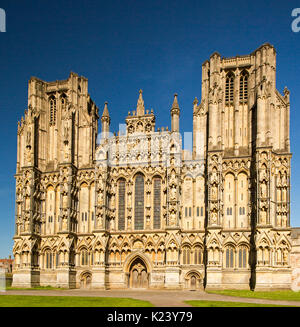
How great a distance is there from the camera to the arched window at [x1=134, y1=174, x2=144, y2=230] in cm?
5975

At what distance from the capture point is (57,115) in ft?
220

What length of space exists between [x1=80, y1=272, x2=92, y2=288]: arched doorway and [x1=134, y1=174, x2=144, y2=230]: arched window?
30.0 ft

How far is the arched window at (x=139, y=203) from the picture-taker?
59.8m

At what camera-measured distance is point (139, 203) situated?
198ft

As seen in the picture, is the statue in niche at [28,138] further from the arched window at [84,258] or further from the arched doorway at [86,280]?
the arched doorway at [86,280]

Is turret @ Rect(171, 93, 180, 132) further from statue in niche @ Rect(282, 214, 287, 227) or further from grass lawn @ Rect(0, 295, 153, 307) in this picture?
grass lawn @ Rect(0, 295, 153, 307)

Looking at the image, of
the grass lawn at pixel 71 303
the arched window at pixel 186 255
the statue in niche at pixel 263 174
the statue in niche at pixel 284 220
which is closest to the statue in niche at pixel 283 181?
the statue in niche at pixel 263 174

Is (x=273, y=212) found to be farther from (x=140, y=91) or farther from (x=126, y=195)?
(x=140, y=91)

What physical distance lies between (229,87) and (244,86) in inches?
81.3

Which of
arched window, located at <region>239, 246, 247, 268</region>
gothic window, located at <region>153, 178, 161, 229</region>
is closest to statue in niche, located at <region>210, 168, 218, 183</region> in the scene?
gothic window, located at <region>153, 178, 161, 229</region>

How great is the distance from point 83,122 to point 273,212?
30.0 m

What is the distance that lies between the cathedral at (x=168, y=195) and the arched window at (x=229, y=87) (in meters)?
0.14
